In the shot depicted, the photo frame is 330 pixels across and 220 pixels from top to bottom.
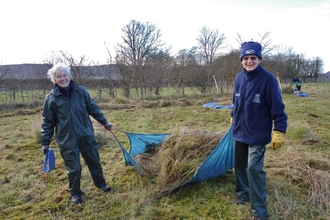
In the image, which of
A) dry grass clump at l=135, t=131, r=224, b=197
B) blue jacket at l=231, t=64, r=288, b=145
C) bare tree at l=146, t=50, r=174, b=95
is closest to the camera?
blue jacket at l=231, t=64, r=288, b=145

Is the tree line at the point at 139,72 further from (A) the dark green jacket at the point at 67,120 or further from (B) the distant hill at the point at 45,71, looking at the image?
(A) the dark green jacket at the point at 67,120

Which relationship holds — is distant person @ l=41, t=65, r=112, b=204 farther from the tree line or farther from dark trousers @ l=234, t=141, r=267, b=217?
the tree line

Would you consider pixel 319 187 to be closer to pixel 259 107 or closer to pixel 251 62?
pixel 259 107

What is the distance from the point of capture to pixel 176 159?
2643 millimetres

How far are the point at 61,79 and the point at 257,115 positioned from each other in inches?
75.8

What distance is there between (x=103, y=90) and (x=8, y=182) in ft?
32.4

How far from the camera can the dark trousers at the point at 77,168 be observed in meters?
2.32

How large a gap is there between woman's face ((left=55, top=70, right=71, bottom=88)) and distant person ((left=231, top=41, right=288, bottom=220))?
5.73 ft

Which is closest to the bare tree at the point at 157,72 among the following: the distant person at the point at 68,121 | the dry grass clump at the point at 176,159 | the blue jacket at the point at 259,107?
the dry grass clump at the point at 176,159

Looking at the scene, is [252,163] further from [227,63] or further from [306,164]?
[227,63]

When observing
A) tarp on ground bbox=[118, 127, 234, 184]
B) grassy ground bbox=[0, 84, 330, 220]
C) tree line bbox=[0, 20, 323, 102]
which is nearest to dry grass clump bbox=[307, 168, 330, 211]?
grassy ground bbox=[0, 84, 330, 220]

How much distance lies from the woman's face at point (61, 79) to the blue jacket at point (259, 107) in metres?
1.75

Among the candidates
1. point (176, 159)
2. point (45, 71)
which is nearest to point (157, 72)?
point (45, 71)

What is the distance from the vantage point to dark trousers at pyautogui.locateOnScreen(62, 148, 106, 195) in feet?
7.62
